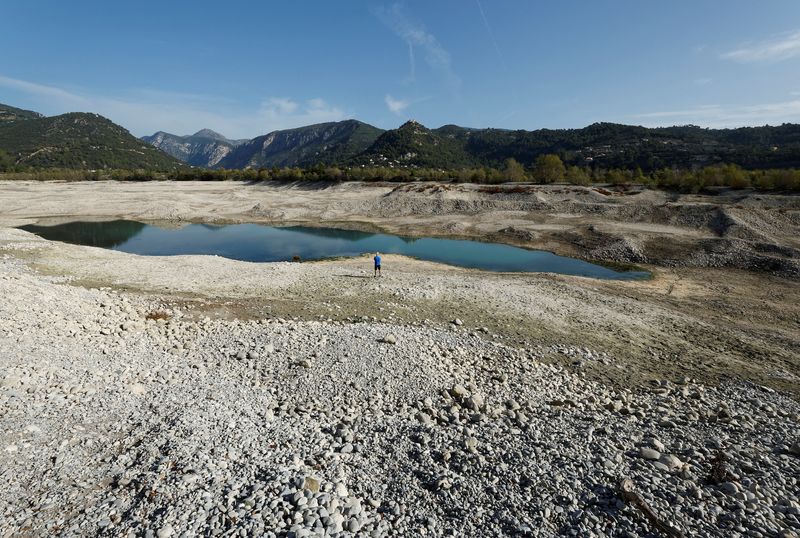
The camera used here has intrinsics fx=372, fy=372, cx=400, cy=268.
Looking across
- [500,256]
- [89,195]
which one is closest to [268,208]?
[89,195]

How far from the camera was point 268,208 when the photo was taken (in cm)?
6619

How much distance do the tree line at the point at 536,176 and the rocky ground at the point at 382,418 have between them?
161 feet

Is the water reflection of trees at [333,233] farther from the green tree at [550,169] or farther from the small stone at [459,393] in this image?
the green tree at [550,169]

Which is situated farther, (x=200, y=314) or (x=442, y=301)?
(x=442, y=301)

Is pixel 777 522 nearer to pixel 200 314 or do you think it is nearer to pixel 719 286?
pixel 200 314

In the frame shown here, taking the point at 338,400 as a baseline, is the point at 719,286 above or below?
below

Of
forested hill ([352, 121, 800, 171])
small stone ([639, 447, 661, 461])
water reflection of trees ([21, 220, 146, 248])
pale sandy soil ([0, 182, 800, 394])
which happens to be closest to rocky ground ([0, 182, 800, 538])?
small stone ([639, 447, 661, 461])

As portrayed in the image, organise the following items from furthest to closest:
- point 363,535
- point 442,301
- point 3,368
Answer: point 442,301 < point 3,368 < point 363,535

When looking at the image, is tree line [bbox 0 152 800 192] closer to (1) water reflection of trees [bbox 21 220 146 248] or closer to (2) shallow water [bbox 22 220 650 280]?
(2) shallow water [bbox 22 220 650 280]

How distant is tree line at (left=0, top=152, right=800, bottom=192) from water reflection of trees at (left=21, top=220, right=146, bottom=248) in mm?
41394

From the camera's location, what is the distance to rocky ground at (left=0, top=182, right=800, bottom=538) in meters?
7.27

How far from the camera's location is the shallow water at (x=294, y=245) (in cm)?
3609

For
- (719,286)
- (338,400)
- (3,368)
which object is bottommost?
(719,286)

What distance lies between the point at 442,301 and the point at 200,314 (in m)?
12.6
